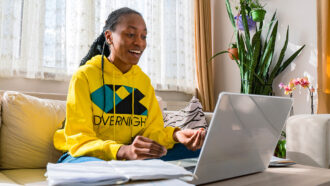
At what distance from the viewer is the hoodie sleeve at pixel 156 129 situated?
1117 mm

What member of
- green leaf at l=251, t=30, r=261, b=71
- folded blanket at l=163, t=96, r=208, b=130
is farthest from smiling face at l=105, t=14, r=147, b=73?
green leaf at l=251, t=30, r=261, b=71

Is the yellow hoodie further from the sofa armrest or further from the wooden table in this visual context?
the sofa armrest

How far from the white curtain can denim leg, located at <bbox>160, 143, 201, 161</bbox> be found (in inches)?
57.2

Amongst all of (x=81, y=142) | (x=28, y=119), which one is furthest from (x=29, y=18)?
(x=81, y=142)

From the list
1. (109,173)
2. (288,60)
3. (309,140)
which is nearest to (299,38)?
(288,60)

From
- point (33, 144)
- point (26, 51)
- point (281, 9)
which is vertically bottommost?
point (33, 144)

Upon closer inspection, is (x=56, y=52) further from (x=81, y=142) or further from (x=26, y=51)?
(x=81, y=142)

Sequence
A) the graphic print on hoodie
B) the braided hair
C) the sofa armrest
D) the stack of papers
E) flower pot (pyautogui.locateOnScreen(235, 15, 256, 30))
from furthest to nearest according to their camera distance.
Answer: flower pot (pyautogui.locateOnScreen(235, 15, 256, 30))
the sofa armrest
the braided hair
the graphic print on hoodie
the stack of papers

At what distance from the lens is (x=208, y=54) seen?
10.9 ft

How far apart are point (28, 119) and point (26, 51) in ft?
3.09

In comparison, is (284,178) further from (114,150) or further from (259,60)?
(259,60)

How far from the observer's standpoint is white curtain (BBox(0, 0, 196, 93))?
2.03 metres

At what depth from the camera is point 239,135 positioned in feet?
2.24

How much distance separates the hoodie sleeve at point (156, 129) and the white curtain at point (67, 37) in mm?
1213
